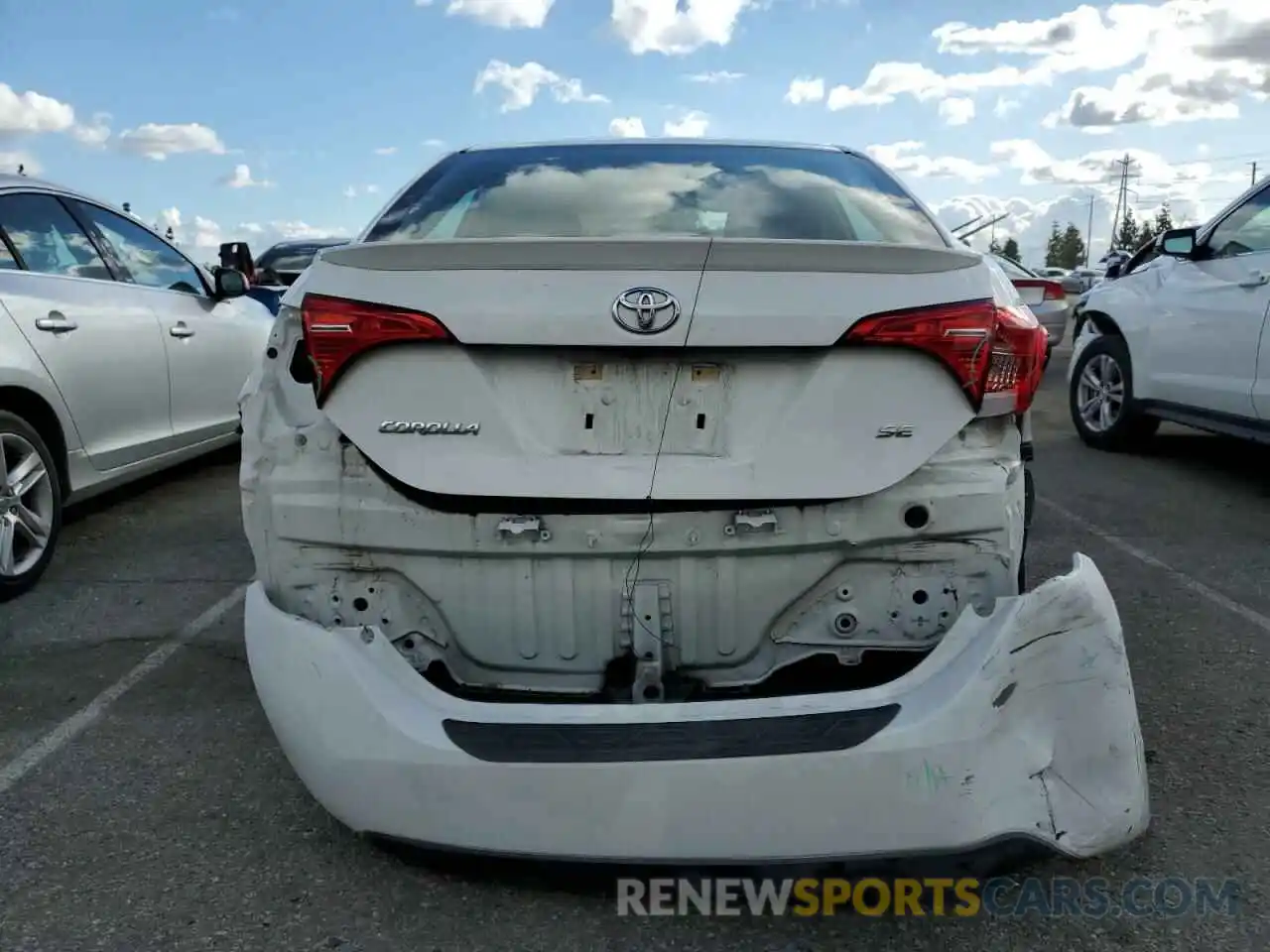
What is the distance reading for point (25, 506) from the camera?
452 centimetres

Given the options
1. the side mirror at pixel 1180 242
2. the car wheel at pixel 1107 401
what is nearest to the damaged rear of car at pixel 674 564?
the side mirror at pixel 1180 242

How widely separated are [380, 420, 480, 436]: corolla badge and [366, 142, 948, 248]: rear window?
690mm

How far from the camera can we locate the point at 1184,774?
112 inches

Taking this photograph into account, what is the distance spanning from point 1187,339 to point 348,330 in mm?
5826

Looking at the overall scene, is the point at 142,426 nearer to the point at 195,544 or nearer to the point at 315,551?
the point at 195,544

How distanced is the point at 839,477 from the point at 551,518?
59 centimetres

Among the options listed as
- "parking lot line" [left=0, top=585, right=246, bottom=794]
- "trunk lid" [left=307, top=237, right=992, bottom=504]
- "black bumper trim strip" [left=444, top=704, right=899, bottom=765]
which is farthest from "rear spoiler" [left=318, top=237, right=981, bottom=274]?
"parking lot line" [left=0, top=585, right=246, bottom=794]

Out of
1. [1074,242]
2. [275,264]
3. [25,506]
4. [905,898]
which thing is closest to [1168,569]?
[905,898]

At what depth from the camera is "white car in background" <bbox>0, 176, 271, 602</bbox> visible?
4.50m

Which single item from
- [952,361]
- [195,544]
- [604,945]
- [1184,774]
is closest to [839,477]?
[952,361]

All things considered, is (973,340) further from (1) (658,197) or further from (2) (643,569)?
(1) (658,197)

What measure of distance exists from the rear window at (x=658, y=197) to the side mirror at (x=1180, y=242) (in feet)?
12.9

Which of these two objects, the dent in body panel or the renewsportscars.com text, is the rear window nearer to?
the dent in body panel

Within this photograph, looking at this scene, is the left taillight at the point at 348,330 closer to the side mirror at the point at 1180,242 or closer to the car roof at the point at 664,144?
the car roof at the point at 664,144
